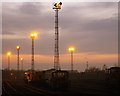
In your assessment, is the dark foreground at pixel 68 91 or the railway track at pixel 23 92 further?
the railway track at pixel 23 92

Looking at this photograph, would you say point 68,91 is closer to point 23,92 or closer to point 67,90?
point 67,90

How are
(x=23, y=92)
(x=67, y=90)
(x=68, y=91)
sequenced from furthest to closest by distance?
1. (x=67, y=90)
2. (x=68, y=91)
3. (x=23, y=92)

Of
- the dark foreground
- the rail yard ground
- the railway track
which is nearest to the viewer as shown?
the dark foreground

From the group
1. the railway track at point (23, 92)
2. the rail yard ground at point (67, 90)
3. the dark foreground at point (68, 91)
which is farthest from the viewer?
the railway track at point (23, 92)

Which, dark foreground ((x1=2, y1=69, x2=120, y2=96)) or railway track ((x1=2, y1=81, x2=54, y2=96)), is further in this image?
railway track ((x1=2, y1=81, x2=54, y2=96))

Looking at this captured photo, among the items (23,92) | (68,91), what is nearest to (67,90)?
(68,91)

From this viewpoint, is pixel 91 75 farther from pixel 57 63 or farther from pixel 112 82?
pixel 112 82

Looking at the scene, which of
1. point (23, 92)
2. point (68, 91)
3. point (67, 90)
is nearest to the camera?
point (23, 92)

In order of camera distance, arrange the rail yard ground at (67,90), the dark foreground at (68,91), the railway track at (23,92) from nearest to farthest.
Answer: the dark foreground at (68,91), the rail yard ground at (67,90), the railway track at (23,92)

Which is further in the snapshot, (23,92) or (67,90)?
→ (67,90)

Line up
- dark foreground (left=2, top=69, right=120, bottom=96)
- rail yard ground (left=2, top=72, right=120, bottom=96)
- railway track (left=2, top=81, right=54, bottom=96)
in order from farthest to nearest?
railway track (left=2, top=81, right=54, bottom=96) < rail yard ground (left=2, top=72, right=120, bottom=96) < dark foreground (left=2, top=69, right=120, bottom=96)

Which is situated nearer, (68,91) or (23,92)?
(23,92)

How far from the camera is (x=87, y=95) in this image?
3116cm

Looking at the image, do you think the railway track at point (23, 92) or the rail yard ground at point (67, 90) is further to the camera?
the railway track at point (23, 92)
